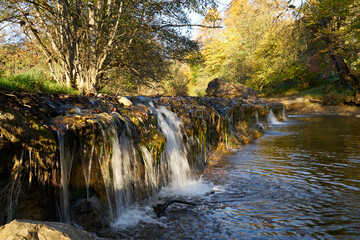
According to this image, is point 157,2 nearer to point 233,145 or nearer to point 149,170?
point 233,145

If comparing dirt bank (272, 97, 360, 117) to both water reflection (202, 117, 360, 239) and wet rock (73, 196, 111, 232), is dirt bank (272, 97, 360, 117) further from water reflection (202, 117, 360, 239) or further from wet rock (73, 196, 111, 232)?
wet rock (73, 196, 111, 232)

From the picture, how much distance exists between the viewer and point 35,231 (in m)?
1.80

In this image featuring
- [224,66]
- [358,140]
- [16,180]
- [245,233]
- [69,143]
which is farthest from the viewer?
[224,66]

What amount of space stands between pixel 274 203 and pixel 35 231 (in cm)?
390

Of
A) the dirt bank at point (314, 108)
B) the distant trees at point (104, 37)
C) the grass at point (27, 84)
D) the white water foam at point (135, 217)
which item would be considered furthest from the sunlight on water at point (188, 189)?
the dirt bank at point (314, 108)

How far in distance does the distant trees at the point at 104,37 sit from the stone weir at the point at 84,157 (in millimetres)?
3330

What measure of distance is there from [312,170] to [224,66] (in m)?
32.0

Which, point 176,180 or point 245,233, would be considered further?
point 176,180

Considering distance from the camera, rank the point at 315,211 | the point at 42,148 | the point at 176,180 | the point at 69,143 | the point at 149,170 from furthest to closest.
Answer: the point at 176,180 → the point at 149,170 → the point at 315,211 → the point at 69,143 → the point at 42,148

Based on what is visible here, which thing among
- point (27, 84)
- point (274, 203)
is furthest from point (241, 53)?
point (274, 203)

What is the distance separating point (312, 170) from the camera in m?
6.31

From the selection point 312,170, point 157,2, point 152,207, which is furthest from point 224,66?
point 152,207

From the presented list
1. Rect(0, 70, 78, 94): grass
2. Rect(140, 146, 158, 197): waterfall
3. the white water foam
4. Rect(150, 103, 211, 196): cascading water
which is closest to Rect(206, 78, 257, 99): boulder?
Rect(150, 103, 211, 196): cascading water

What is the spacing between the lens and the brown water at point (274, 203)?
3584 millimetres
